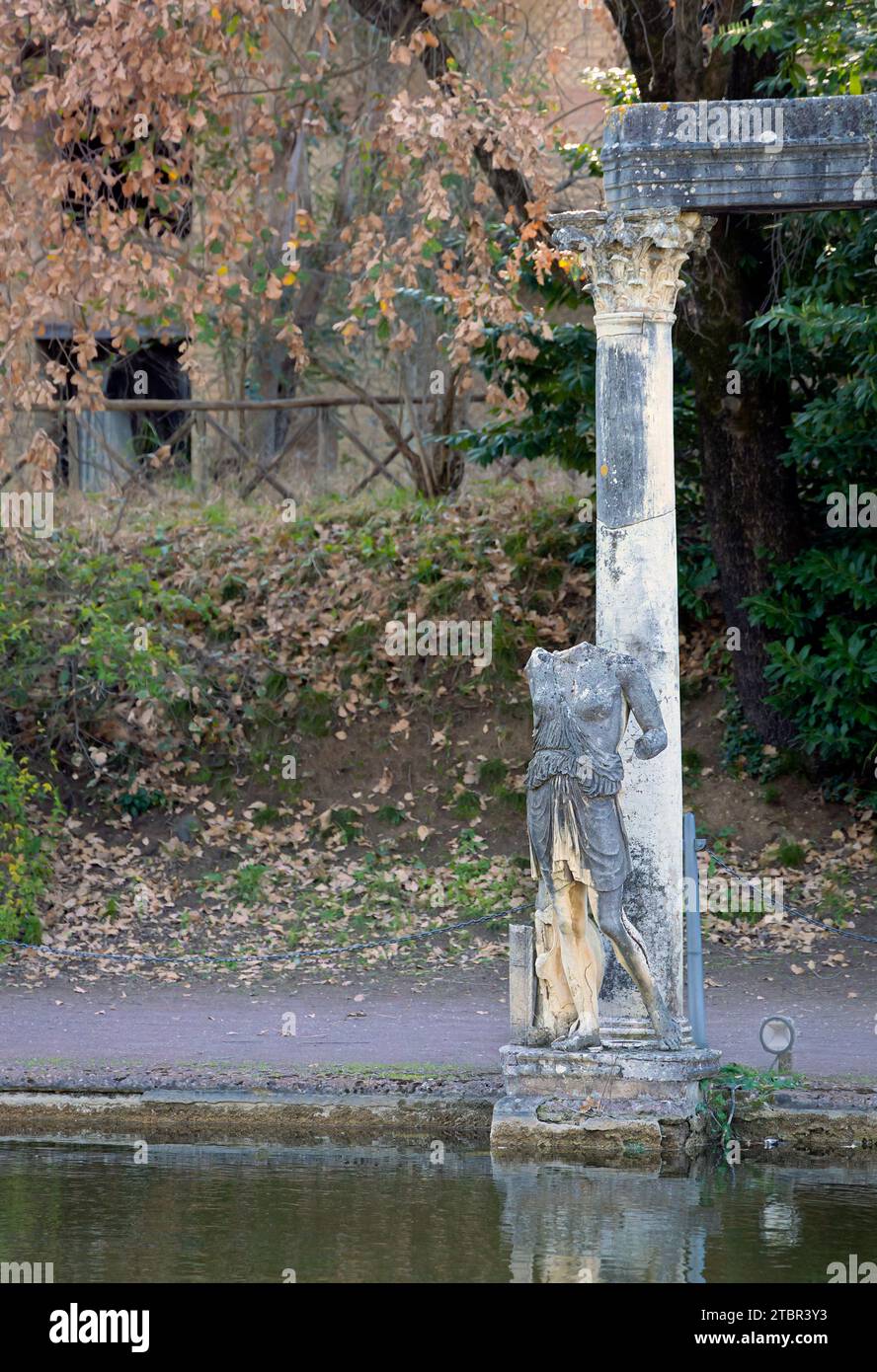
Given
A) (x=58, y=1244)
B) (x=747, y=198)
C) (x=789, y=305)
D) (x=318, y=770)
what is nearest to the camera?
(x=58, y=1244)

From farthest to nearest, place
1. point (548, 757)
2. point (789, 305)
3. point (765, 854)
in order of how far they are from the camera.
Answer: point (765, 854)
point (789, 305)
point (548, 757)

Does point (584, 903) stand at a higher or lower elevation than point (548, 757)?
lower

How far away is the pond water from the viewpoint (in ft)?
21.8

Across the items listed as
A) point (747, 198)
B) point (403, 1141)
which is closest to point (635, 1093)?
point (403, 1141)

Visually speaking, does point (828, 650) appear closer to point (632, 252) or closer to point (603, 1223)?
point (632, 252)

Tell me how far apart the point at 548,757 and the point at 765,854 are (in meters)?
6.70

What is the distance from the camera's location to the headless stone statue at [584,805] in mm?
8484

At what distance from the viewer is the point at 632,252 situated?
29.8 feet

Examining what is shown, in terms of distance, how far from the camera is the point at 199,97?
1366cm

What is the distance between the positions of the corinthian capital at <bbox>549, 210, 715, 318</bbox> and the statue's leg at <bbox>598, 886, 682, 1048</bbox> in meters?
3.03

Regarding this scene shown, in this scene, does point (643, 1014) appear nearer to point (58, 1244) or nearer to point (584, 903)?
point (584, 903)

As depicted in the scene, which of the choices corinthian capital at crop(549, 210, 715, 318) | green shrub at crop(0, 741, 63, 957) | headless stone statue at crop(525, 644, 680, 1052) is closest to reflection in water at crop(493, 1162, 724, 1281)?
headless stone statue at crop(525, 644, 680, 1052)

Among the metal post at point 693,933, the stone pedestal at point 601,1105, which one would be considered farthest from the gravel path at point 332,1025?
the stone pedestal at point 601,1105
